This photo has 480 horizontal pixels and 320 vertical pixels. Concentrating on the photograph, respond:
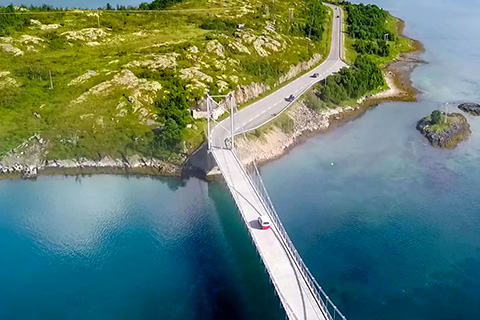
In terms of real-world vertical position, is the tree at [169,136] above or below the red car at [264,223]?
above

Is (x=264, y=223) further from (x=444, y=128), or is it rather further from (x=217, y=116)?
(x=444, y=128)

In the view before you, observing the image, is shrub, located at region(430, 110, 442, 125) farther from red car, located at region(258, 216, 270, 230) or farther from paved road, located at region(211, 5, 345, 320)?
red car, located at region(258, 216, 270, 230)

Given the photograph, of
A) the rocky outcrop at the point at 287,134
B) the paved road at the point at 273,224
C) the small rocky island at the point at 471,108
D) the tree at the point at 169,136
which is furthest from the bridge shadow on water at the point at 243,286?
the small rocky island at the point at 471,108

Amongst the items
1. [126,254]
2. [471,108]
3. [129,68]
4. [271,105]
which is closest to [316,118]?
[271,105]

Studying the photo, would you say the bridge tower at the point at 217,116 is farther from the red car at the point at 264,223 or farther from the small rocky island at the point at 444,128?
the small rocky island at the point at 444,128

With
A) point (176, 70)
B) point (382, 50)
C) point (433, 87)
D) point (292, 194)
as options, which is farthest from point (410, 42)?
point (292, 194)

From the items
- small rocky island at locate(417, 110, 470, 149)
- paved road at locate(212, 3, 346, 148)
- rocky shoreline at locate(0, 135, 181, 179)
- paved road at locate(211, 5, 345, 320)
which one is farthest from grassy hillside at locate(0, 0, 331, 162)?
small rocky island at locate(417, 110, 470, 149)
